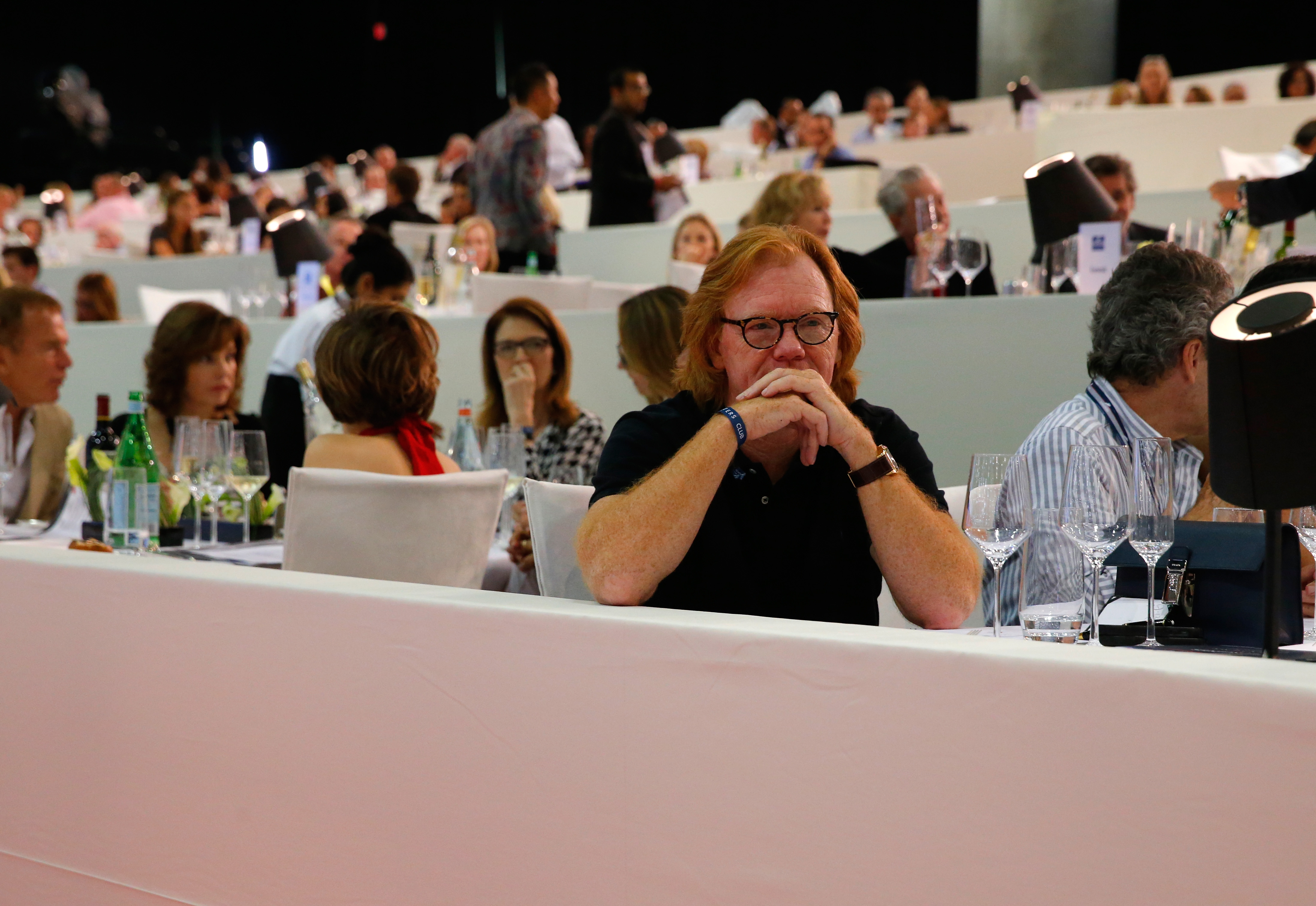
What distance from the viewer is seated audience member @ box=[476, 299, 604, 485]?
3.54 m

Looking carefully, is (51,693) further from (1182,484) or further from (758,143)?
(758,143)

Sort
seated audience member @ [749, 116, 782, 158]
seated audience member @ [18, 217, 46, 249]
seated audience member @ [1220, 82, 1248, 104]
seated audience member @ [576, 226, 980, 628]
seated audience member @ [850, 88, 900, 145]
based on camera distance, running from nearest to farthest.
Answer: seated audience member @ [576, 226, 980, 628] → seated audience member @ [1220, 82, 1248, 104] → seated audience member @ [749, 116, 782, 158] → seated audience member @ [850, 88, 900, 145] → seated audience member @ [18, 217, 46, 249]

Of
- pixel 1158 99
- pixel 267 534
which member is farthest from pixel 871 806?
pixel 1158 99

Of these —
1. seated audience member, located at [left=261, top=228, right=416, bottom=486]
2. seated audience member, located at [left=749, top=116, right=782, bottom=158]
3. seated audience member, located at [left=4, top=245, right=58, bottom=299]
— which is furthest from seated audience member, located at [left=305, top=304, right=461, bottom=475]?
seated audience member, located at [left=749, top=116, right=782, bottom=158]

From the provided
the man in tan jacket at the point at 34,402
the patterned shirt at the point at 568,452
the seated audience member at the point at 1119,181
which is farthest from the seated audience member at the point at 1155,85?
the man in tan jacket at the point at 34,402

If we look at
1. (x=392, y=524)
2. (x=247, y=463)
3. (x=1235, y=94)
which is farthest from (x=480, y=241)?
(x=1235, y=94)

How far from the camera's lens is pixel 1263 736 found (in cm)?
104

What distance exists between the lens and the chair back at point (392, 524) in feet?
7.32

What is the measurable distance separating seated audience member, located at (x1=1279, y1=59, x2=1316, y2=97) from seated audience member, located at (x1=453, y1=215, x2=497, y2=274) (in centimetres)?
492

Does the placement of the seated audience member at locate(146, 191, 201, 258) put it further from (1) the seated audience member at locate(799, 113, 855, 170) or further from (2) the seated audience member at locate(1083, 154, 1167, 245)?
(2) the seated audience member at locate(1083, 154, 1167, 245)

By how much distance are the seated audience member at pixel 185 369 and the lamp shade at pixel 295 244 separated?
226 centimetres

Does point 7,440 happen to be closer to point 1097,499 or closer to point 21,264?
point 1097,499

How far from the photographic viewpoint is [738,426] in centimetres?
164

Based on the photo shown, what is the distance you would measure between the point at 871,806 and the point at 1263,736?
348mm
